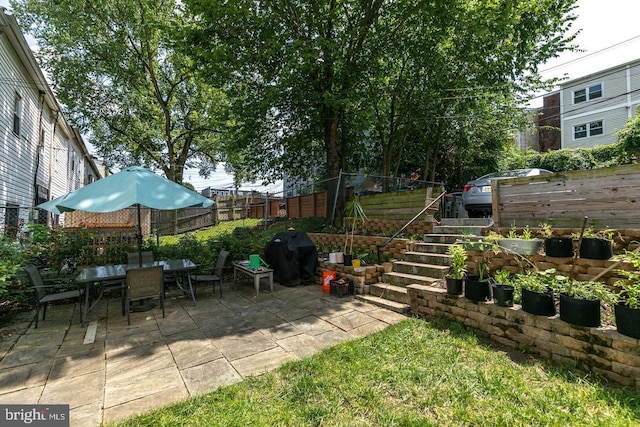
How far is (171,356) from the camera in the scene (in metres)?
3.30

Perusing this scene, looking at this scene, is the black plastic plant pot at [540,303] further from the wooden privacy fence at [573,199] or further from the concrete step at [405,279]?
the wooden privacy fence at [573,199]

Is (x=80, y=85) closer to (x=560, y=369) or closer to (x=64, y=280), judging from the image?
(x=64, y=280)

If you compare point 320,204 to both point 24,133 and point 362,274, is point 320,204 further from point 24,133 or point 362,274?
point 24,133

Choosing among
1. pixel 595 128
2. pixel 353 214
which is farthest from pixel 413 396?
pixel 595 128

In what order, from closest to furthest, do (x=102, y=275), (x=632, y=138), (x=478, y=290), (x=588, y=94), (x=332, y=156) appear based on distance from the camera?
1. (x=478, y=290)
2. (x=102, y=275)
3. (x=332, y=156)
4. (x=632, y=138)
5. (x=588, y=94)

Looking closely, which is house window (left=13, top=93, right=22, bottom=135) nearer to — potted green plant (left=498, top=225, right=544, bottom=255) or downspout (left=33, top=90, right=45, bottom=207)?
downspout (left=33, top=90, right=45, bottom=207)

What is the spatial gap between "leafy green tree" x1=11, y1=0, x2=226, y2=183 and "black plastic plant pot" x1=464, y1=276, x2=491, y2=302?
8.41 m

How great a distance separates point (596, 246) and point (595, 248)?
27 millimetres

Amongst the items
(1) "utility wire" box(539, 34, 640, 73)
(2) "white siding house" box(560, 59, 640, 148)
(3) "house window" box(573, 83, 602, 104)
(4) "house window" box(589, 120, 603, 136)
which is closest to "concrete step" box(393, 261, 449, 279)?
(1) "utility wire" box(539, 34, 640, 73)

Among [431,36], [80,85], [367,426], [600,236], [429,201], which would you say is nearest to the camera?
[367,426]

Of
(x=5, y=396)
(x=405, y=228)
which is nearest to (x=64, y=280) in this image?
(x=5, y=396)

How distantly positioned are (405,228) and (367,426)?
5145mm

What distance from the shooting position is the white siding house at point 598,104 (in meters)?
17.3

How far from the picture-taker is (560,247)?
3.75 metres
